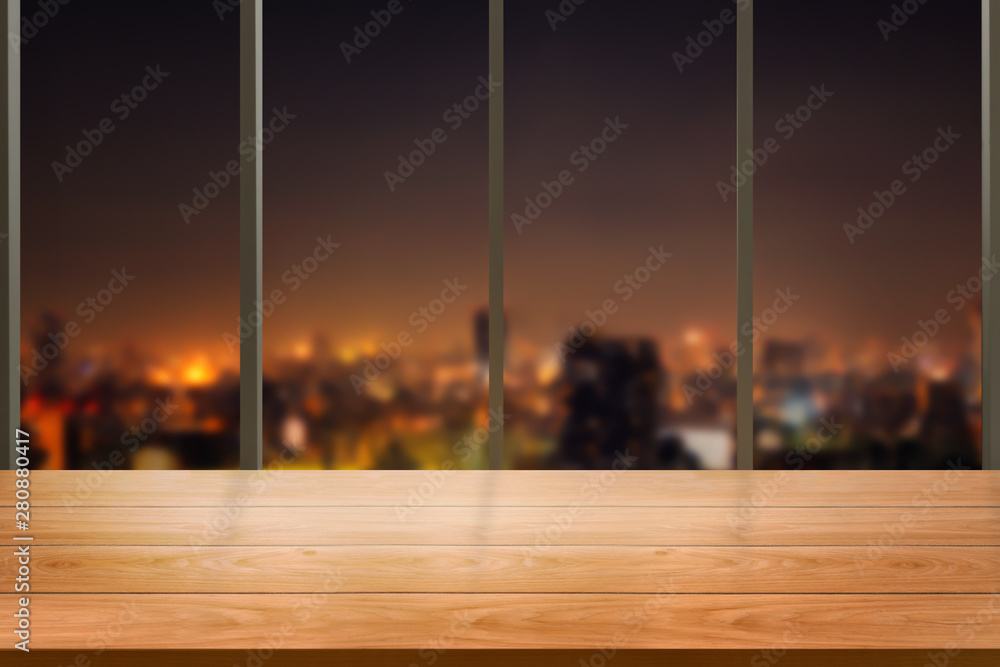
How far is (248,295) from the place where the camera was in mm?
1710

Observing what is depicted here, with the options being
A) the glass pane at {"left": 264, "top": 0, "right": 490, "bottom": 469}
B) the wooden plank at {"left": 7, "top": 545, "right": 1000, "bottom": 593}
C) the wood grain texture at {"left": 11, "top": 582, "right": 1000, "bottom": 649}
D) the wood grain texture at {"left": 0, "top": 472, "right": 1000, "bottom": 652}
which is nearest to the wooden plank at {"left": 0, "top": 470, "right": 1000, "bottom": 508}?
the wood grain texture at {"left": 0, "top": 472, "right": 1000, "bottom": 652}

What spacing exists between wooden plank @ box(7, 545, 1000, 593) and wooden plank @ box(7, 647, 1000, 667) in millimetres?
146

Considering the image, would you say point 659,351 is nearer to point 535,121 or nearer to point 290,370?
point 535,121

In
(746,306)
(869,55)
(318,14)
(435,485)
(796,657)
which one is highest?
(318,14)

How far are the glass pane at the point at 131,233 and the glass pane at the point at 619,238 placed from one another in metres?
1.19

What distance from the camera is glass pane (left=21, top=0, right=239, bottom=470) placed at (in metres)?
2.61

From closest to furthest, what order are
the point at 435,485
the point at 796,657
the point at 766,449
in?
the point at 796,657 → the point at 435,485 → the point at 766,449

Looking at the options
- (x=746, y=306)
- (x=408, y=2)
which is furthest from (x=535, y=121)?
(x=746, y=306)

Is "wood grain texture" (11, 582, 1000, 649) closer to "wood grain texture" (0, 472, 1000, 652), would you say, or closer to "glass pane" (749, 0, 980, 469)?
"wood grain texture" (0, 472, 1000, 652)

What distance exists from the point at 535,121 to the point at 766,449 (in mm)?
1644

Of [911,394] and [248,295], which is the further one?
[911,394]

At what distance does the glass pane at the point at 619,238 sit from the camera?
2664mm

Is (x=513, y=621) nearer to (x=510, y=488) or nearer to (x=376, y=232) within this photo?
(x=510, y=488)

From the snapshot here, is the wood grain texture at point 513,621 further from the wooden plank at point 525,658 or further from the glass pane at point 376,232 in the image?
the glass pane at point 376,232
